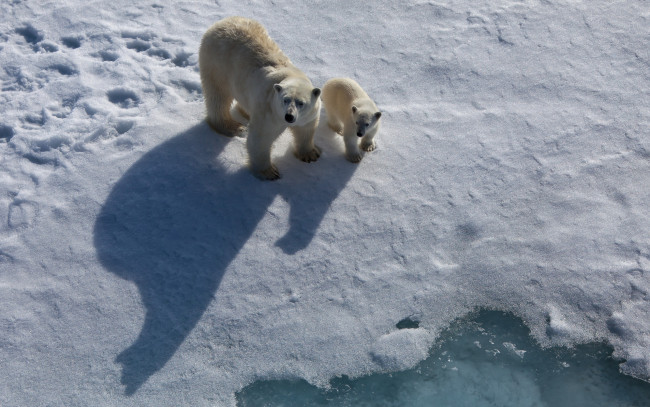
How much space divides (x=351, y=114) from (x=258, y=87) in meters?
0.73

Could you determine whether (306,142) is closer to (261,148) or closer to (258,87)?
(261,148)

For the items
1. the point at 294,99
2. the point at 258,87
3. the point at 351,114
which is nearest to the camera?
the point at 294,99

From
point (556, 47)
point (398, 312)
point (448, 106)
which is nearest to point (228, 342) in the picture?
point (398, 312)

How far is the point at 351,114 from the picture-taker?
4.62m

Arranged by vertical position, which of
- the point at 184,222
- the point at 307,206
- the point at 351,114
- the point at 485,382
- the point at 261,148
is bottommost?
the point at 184,222

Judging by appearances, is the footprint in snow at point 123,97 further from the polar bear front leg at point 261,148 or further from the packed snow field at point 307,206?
the polar bear front leg at point 261,148

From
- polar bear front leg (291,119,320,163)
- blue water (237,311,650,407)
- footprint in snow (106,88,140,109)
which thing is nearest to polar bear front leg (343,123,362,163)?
polar bear front leg (291,119,320,163)

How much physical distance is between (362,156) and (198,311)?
1.79 metres

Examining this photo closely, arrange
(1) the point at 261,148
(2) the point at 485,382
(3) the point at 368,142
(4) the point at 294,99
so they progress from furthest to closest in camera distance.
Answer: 1. (3) the point at 368,142
2. (1) the point at 261,148
3. (4) the point at 294,99
4. (2) the point at 485,382

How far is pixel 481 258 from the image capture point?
432 cm

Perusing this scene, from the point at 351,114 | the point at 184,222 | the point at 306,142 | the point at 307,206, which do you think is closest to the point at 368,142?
the point at 351,114

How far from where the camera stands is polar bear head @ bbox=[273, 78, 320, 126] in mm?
4082

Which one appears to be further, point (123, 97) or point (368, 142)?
point (123, 97)

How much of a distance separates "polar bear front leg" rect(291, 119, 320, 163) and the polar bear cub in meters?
0.26
